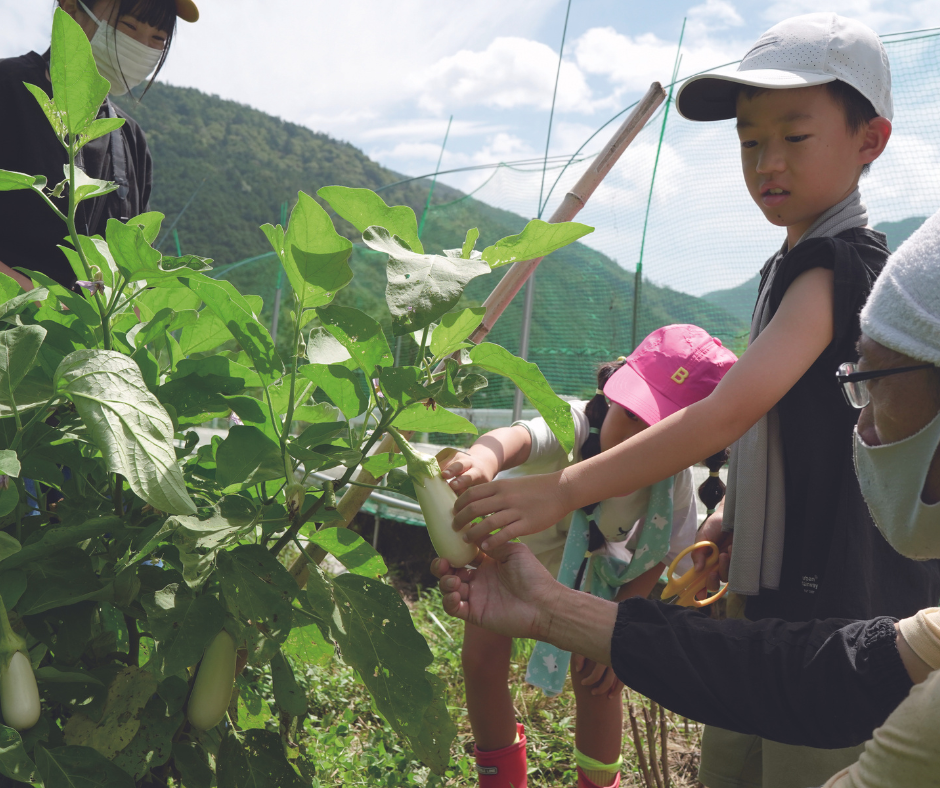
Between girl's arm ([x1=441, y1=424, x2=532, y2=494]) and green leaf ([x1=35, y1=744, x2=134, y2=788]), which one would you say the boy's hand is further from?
green leaf ([x1=35, y1=744, x2=134, y2=788])

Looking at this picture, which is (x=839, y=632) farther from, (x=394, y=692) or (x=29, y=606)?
(x=29, y=606)

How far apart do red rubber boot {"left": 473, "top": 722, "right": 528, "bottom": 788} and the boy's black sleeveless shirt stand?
64cm

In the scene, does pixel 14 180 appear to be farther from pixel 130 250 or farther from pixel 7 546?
pixel 7 546

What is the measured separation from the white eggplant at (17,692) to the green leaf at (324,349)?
1.21 feet

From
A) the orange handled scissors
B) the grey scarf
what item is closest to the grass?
the orange handled scissors

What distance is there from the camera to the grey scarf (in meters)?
1.11

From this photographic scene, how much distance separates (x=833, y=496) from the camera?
1087mm

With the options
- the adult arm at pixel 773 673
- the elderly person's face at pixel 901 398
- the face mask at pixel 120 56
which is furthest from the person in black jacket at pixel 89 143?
the elderly person's face at pixel 901 398

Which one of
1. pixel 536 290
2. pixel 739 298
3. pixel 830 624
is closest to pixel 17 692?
pixel 830 624

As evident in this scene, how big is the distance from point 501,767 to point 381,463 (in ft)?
3.27

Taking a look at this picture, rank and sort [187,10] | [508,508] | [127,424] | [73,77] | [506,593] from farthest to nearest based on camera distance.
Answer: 1. [187,10]
2. [506,593]
3. [508,508]
4. [73,77]
5. [127,424]

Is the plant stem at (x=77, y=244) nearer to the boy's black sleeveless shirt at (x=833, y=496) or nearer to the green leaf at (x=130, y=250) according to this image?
the green leaf at (x=130, y=250)

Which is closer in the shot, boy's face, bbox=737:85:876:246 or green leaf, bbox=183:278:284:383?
green leaf, bbox=183:278:284:383

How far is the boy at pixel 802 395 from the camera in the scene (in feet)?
3.30
